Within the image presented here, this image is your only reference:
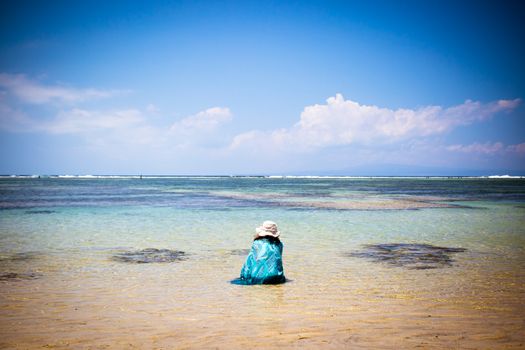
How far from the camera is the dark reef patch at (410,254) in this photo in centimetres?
1038

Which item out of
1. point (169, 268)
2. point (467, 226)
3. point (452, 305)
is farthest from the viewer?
point (467, 226)

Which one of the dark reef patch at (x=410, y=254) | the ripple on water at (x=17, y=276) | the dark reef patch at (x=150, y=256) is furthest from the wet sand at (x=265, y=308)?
the dark reef patch at (x=150, y=256)

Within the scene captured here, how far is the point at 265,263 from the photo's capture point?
8.19 m

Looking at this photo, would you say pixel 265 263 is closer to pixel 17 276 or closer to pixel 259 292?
pixel 259 292

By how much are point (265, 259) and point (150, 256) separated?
448 centimetres

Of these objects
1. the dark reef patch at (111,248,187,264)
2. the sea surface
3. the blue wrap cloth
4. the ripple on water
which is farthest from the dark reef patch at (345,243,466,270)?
the ripple on water

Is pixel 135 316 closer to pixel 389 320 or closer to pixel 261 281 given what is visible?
pixel 261 281

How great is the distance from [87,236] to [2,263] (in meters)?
4.79

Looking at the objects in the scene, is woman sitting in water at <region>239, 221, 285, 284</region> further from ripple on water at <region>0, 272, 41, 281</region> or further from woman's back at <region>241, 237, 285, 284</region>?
ripple on water at <region>0, 272, 41, 281</region>

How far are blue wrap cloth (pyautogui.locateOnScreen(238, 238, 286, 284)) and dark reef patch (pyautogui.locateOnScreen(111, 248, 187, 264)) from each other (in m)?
3.31

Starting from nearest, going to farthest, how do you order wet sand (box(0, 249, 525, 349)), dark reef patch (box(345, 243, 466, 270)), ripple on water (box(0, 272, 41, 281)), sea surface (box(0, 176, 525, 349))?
wet sand (box(0, 249, 525, 349))
sea surface (box(0, 176, 525, 349))
ripple on water (box(0, 272, 41, 281))
dark reef patch (box(345, 243, 466, 270))

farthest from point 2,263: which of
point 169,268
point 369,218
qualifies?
point 369,218

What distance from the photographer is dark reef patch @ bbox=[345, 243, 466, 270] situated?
1038 centimetres

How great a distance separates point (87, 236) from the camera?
15.1 meters
